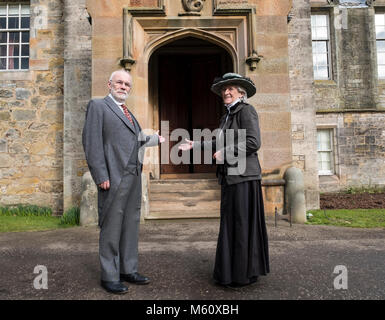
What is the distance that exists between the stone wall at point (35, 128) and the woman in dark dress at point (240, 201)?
616 cm

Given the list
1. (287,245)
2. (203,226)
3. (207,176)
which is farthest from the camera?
(207,176)

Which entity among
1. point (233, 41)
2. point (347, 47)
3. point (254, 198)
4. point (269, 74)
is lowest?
point (254, 198)

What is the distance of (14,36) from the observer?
8.30m

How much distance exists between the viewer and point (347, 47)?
11312 millimetres

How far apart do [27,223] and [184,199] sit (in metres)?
3.20

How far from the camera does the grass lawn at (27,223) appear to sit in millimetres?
5667

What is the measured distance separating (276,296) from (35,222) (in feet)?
18.2

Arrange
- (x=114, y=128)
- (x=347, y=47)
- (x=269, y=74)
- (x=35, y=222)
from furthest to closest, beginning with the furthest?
(x=347, y=47)
(x=35, y=222)
(x=269, y=74)
(x=114, y=128)

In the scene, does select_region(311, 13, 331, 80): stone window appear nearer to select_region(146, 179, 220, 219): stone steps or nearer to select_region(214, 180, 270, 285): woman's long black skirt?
select_region(146, 179, 220, 219): stone steps

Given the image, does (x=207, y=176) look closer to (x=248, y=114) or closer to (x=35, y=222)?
(x=35, y=222)

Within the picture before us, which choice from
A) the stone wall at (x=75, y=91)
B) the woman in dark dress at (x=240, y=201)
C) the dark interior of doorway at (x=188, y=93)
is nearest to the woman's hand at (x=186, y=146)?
the woman in dark dress at (x=240, y=201)

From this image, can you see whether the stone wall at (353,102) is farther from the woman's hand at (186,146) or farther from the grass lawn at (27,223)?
the woman's hand at (186,146)

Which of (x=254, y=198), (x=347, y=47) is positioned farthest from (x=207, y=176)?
(x=347, y=47)

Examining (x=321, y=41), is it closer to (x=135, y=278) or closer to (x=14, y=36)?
(x=14, y=36)
